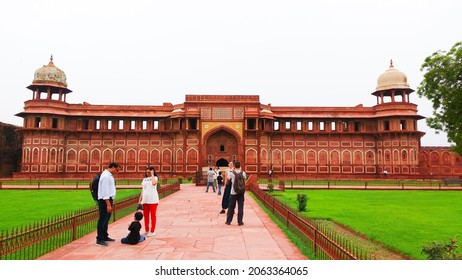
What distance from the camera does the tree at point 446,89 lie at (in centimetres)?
1593

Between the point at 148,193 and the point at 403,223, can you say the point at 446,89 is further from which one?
the point at 148,193

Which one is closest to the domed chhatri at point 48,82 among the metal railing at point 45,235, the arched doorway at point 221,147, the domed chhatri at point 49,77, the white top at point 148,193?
the domed chhatri at point 49,77

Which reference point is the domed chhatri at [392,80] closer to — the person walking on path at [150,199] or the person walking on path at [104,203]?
the person walking on path at [150,199]

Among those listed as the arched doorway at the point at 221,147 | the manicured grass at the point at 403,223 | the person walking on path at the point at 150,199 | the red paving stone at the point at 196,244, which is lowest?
the manicured grass at the point at 403,223

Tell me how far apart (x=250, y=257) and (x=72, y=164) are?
109 ft

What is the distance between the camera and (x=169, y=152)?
112 feet

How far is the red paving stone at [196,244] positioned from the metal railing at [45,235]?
0.24 m

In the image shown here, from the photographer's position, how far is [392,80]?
34.6m

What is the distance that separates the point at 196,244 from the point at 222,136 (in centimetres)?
2832

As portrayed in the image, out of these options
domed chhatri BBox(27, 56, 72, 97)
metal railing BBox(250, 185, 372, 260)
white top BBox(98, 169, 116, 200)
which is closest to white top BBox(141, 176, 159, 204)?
white top BBox(98, 169, 116, 200)

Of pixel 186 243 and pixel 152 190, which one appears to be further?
pixel 152 190

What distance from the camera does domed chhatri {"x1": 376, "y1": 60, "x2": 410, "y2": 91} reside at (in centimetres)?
3432

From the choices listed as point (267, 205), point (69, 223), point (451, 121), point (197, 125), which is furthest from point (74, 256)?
point (197, 125)

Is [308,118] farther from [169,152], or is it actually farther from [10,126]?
[10,126]
